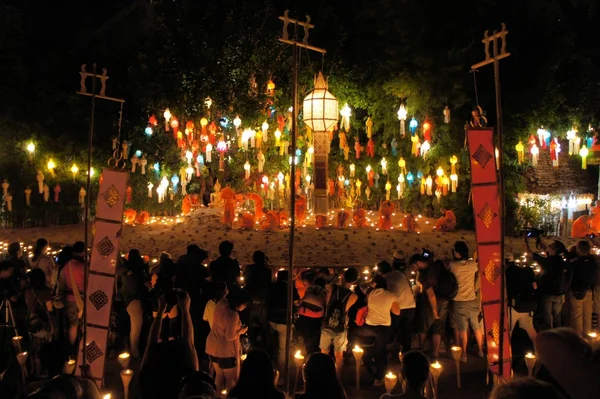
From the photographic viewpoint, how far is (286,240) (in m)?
12.1

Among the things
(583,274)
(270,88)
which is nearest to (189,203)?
(270,88)

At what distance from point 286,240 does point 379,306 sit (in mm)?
6649

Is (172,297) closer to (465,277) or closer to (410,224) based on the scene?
(465,277)

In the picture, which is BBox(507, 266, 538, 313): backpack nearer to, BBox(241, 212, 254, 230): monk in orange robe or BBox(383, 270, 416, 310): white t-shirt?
BBox(383, 270, 416, 310): white t-shirt

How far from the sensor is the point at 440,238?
13078 mm

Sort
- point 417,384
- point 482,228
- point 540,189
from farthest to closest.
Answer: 1. point 540,189
2. point 482,228
3. point 417,384

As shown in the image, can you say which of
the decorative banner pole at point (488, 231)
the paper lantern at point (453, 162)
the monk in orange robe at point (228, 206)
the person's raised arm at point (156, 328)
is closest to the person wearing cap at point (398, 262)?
the decorative banner pole at point (488, 231)

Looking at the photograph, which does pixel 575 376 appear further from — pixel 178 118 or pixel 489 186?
pixel 178 118

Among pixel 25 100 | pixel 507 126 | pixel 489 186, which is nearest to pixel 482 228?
pixel 489 186

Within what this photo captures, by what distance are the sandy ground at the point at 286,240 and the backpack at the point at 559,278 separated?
4.52 meters

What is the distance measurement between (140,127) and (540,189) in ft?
41.8

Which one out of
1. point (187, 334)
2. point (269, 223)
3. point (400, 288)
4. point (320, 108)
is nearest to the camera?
point (187, 334)

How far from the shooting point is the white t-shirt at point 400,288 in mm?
5797

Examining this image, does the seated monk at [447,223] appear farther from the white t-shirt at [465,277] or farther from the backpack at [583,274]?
the white t-shirt at [465,277]
